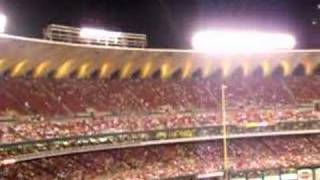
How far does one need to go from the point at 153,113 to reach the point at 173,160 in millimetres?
4918

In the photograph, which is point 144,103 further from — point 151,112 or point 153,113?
point 153,113

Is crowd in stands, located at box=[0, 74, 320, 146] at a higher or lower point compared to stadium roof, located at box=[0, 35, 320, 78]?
lower

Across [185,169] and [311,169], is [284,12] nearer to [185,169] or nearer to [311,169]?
[311,169]

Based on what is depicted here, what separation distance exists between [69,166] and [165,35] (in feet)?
52.0

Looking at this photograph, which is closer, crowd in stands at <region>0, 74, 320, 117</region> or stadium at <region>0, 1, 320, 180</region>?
stadium at <region>0, 1, 320, 180</region>

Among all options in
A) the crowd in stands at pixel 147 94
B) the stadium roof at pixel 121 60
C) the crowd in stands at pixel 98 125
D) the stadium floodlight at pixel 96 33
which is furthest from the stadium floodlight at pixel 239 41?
the stadium floodlight at pixel 96 33

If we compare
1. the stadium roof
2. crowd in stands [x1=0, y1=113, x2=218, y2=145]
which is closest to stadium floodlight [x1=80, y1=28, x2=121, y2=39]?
the stadium roof

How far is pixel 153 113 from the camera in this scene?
45000 mm

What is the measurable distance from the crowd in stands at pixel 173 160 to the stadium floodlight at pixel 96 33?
300 inches

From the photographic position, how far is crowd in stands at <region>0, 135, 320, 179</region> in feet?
116

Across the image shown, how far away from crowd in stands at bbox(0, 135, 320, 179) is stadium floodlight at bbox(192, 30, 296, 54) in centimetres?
680

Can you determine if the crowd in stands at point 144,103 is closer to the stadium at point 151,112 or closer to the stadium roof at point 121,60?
the stadium at point 151,112

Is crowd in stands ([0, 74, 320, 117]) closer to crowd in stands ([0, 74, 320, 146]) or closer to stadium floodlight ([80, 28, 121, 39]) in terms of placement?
crowd in stands ([0, 74, 320, 146])

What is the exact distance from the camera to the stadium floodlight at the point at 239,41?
4616 centimetres
